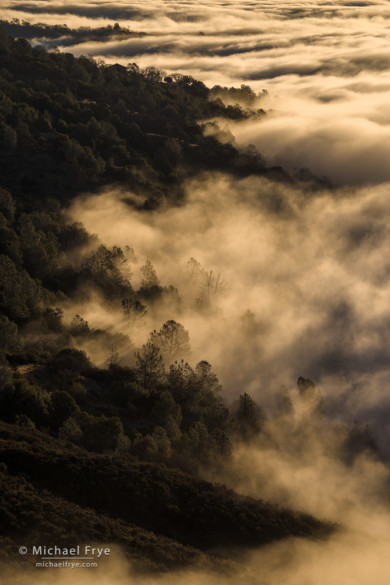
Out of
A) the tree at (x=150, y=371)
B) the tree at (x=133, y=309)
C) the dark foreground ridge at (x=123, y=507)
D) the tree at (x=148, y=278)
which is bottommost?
the dark foreground ridge at (x=123, y=507)

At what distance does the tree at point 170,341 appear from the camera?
79.8 metres

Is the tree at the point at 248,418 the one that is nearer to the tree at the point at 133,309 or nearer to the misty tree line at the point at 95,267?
the misty tree line at the point at 95,267

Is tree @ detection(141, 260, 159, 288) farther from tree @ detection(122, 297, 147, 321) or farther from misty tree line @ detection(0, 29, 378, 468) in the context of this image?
tree @ detection(122, 297, 147, 321)

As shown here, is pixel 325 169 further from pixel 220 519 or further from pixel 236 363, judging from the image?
pixel 220 519

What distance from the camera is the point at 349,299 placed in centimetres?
13275

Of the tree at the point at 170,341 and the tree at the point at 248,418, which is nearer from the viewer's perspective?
the tree at the point at 248,418

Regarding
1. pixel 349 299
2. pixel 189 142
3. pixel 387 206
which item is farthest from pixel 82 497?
pixel 387 206

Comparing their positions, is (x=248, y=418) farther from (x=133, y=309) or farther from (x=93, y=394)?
(x=133, y=309)

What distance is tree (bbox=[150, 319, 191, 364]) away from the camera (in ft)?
262

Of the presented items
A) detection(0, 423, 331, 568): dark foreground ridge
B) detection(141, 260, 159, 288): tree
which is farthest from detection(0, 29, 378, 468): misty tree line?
detection(0, 423, 331, 568): dark foreground ridge

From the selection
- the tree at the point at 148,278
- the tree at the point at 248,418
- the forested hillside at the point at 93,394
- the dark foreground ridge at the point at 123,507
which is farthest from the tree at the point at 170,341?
the dark foreground ridge at the point at 123,507

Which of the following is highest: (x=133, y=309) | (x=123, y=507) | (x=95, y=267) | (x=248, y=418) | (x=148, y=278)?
(x=95, y=267)

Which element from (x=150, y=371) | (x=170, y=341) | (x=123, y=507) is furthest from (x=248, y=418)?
(x=123, y=507)

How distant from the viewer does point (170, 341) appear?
262 ft
